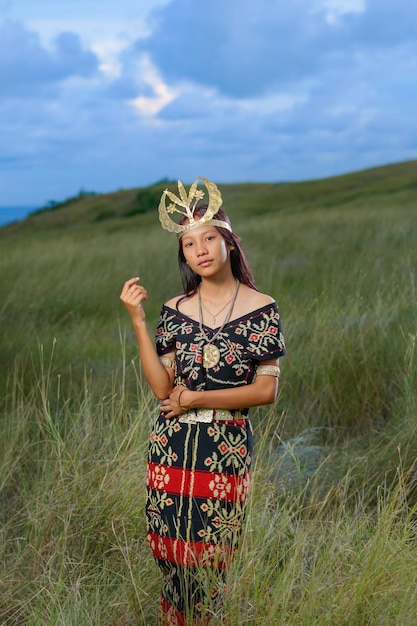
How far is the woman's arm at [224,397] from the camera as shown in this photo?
2705 millimetres

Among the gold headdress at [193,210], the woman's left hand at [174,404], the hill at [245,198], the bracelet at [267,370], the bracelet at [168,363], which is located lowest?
the woman's left hand at [174,404]

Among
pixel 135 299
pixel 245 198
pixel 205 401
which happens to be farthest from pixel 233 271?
pixel 245 198

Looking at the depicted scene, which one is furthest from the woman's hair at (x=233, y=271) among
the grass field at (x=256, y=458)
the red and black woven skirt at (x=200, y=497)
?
the grass field at (x=256, y=458)

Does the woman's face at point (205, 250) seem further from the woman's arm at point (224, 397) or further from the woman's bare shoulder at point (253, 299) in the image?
the woman's arm at point (224, 397)

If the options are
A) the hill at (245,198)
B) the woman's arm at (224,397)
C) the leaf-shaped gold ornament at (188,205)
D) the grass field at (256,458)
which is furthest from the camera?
the hill at (245,198)

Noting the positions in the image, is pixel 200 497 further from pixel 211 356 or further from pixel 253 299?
pixel 253 299

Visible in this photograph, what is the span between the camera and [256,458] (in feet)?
13.1

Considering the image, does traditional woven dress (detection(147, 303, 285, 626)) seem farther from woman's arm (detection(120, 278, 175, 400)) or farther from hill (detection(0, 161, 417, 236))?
hill (detection(0, 161, 417, 236))

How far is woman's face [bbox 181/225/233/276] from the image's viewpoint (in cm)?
279

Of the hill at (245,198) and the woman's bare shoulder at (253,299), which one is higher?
the hill at (245,198)

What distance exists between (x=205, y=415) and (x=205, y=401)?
7cm

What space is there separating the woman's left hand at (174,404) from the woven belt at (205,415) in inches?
1.0

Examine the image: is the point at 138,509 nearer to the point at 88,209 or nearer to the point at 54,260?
the point at 54,260

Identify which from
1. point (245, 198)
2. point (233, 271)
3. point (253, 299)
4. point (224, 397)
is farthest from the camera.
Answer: point (245, 198)
